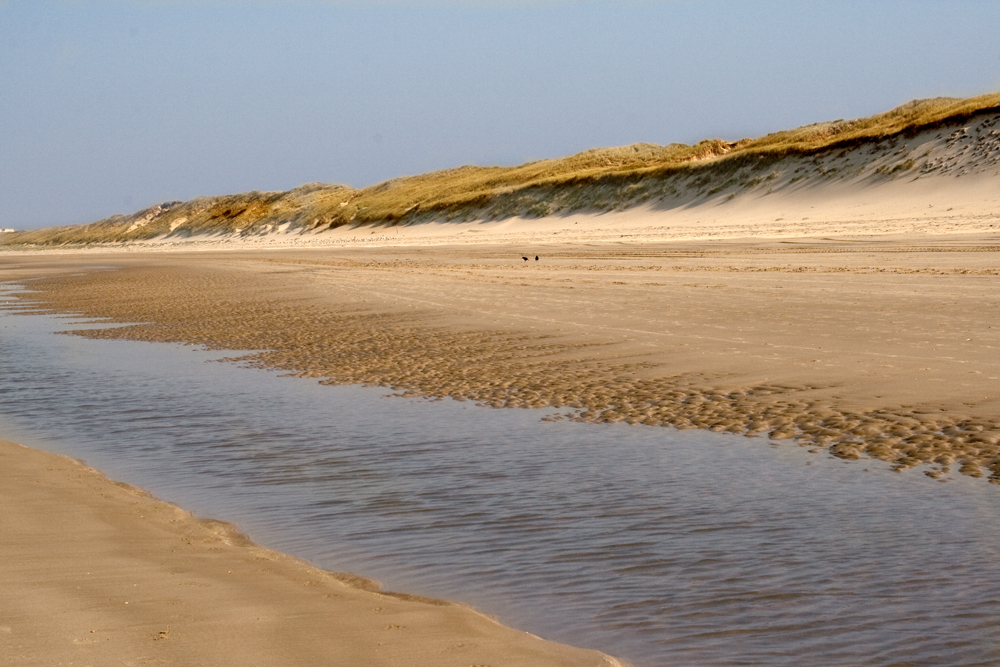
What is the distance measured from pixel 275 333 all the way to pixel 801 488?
9.79 m

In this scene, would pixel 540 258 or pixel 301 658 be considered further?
pixel 540 258

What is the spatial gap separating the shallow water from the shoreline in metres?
0.24

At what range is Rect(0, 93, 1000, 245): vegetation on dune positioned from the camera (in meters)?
45.3

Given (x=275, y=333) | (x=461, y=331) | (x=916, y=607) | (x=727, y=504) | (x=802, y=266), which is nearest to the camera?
(x=916, y=607)

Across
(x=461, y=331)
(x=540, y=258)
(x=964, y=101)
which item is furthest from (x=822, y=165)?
(x=461, y=331)

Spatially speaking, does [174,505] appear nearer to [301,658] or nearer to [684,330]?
[301,658]

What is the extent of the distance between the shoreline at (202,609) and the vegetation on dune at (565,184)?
132 feet

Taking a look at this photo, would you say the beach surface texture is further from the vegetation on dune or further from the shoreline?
the vegetation on dune

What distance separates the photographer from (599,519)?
534 centimetres

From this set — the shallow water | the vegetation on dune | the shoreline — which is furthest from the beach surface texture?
the vegetation on dune

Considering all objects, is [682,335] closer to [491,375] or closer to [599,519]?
[491,375]

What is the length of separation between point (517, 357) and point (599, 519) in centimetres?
576

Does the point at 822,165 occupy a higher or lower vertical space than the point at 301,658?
higher

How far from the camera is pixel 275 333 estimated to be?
47.2 ft
